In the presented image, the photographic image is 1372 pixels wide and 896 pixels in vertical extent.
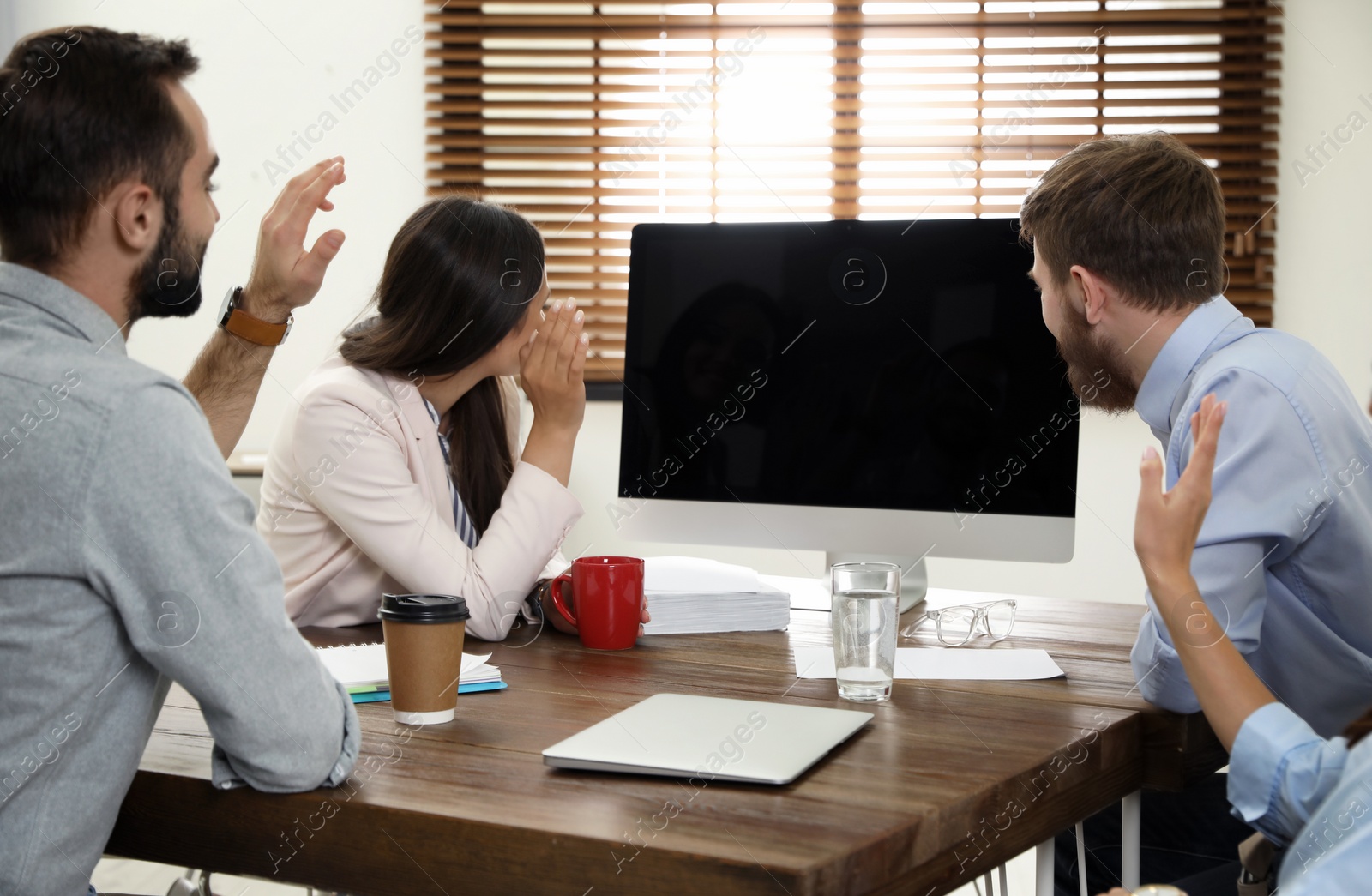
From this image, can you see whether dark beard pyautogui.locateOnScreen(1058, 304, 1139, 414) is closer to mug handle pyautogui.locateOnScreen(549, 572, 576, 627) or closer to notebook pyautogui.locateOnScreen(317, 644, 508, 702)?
mug handle pyautogui.locateOnScreen(549, 572, 576, 627)

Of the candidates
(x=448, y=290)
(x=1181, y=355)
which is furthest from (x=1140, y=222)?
(x=448, y=290)

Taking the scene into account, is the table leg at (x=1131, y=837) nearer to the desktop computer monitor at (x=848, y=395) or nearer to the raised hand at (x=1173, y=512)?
the raised hand at (x=1173, y=512)

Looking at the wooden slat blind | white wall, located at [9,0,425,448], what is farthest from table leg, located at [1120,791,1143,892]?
white wall, located at [9,0,425,448]

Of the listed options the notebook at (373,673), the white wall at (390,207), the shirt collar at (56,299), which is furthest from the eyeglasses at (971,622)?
the white wall at (390,207)

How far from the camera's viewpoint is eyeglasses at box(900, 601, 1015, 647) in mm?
1377

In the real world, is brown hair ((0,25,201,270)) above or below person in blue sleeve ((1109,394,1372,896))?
above

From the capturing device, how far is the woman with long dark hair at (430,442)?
1362mm

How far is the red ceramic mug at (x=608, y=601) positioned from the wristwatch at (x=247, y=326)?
44 cm

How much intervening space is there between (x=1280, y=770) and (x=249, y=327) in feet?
3.68

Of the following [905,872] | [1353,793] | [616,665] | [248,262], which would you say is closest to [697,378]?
[616,665]

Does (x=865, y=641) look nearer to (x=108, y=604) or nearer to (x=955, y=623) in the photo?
(x=955, y=623)

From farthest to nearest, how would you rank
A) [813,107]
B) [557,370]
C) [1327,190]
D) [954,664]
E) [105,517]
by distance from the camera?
1. [813,107]
2. [1327,190]
3. [557,370]
4. [954,664]
5. [105,517]

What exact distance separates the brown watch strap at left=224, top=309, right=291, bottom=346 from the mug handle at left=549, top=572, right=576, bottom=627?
426mm

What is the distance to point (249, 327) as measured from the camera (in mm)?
1319
